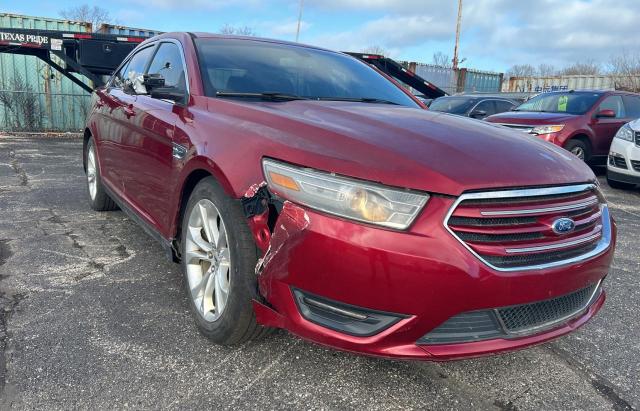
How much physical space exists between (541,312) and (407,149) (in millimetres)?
901

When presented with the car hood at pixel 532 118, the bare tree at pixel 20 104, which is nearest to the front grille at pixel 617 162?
the car hood at pixel 532 118

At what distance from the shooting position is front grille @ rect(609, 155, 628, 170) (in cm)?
763

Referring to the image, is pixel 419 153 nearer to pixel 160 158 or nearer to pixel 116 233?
pixel 160 158

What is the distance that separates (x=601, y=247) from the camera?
2373 mm

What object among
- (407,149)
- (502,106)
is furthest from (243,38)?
(502,106)

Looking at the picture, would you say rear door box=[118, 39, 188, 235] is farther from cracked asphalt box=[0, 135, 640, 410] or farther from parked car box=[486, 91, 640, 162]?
parked car box=[486, 91, 640, 162]

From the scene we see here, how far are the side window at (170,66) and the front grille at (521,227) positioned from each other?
1.98 meters

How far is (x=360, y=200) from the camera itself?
1933mm

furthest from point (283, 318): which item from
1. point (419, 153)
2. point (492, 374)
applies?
point (492, 374)

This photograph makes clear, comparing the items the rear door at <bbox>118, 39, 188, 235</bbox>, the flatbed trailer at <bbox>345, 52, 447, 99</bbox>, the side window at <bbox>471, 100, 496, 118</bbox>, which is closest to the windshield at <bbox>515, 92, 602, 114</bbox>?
the side window at <bbox>471, 100, 496, 118</bbox>

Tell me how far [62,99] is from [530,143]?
14317 millimetres

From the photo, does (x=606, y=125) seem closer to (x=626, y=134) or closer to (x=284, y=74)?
(x=626, y=134)

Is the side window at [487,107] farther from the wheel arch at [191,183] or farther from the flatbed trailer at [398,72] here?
the wheel arch at [191,183]

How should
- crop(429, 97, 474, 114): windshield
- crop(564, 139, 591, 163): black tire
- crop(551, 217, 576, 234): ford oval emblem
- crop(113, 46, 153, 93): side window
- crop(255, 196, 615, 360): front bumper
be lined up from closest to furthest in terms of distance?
crop(255, 196, 615, 360): front bumper < crop(551, 217, 576, 234): ford oval emblem < crop(113, 46, 153, 93): side window < crop(564, 139, 591, 163): black tire < crop(429, 97, 474, 114): windshield
